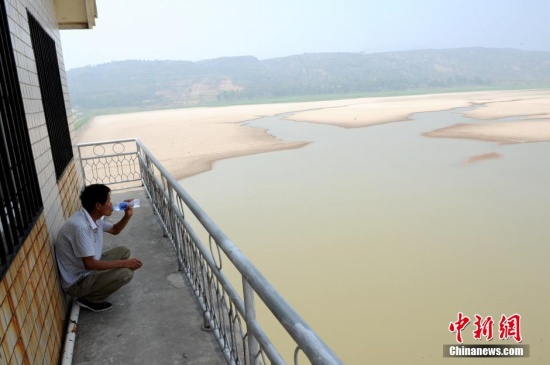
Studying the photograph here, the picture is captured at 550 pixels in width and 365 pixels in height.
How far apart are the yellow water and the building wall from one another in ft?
8.91

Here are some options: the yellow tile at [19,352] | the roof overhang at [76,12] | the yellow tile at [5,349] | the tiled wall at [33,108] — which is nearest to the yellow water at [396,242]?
the tiled wall at [33,108]

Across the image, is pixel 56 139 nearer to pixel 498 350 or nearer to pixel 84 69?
pixel 498 350

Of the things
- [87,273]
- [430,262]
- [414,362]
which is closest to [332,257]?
[430,262]

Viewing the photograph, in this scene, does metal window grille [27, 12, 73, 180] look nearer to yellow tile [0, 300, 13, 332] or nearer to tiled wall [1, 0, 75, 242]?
tiled wall [1, 0, 75, 242]

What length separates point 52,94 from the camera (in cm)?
479

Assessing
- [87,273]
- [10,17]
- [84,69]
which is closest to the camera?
[10,17]

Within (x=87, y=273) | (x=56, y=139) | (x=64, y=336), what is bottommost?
(x=64, y=336)

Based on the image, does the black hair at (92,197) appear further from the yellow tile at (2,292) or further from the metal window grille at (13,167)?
the yellow tile at (2,292)

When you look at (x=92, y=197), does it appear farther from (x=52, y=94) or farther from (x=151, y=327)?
(x=52, y=94)

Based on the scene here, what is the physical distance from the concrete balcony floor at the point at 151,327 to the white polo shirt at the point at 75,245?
1.25 feet

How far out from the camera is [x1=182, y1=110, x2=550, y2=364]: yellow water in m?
5.07

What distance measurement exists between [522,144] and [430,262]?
12.7 meters

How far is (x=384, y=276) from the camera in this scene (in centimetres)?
618

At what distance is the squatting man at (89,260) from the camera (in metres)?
3.10
